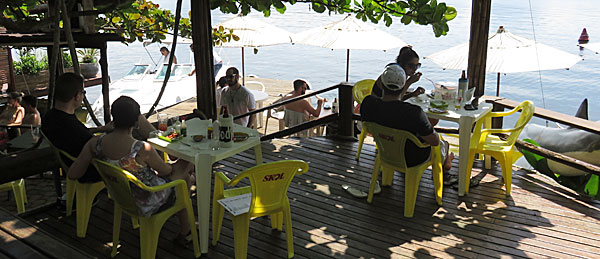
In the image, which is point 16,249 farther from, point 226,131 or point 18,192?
point 18,192

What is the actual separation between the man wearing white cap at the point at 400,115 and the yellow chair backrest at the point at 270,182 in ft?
3.19

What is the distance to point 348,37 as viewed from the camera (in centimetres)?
865

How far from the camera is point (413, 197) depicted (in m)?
4.27

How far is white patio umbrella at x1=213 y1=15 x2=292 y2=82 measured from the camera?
907cm

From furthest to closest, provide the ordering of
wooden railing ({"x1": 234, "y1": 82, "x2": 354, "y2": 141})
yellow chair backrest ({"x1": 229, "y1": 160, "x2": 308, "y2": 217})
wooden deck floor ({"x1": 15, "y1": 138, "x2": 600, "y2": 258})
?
1. wooden railing ({"x1": 234, "y1": 82, "x2": 354, "y2": 141})
2. wooden deck floor ({"x1": 15, "y1": 138, "x2": 600, "y2": 258})
3. yellow chair backrest ({"x1": 229, "y1": 160, "x2": 308, "y2": 217})

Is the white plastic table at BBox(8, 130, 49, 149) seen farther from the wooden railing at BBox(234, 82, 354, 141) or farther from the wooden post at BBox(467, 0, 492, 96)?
the wooden post at BBox(467, 0, 492, 96)

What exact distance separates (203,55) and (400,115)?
2.01m

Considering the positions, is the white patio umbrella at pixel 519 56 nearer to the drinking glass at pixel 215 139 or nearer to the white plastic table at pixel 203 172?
the drinking glass at pixel 215 139

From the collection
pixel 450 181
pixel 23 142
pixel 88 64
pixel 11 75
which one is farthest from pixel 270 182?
pixel 88 64

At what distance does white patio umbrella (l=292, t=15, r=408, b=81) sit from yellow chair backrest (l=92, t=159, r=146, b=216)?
219 inches

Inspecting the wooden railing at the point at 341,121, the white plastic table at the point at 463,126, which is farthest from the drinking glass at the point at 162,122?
the white plastic table at the point at 463,126

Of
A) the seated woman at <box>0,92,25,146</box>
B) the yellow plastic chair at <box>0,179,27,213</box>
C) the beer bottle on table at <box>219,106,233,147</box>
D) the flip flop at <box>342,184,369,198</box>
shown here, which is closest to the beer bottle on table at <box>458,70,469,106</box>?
the flip flop at <box>342,184,369,198</box>

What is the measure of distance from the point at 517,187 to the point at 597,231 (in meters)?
0.89

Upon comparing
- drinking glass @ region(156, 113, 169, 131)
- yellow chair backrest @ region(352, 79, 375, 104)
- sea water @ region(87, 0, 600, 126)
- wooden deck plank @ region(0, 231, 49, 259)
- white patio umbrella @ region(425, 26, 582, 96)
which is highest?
white patio umbrella @ region(425, 26, 582, 96)
